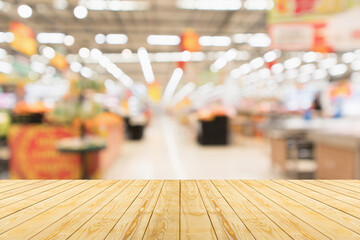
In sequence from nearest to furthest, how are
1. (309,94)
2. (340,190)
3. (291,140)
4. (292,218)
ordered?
1. (292,218)
2. (340,190)
3. (291,140)
4. (309,94)

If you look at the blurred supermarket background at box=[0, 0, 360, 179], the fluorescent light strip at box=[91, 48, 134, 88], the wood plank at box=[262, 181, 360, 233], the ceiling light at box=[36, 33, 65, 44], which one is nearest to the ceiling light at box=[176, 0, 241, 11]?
the blurred supermarket background at box=[0, 0, 360, 179]

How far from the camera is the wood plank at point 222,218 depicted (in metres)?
1.61

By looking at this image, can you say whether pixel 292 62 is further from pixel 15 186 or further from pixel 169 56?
pixel 15 186

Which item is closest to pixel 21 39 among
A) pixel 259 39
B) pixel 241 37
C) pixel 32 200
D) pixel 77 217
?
pixel 32 200

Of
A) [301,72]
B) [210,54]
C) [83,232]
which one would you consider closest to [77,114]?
[83,232]

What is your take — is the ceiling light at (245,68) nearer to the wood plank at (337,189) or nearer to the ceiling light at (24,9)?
the ceiling light at (24,9)

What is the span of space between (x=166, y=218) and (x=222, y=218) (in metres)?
0.35

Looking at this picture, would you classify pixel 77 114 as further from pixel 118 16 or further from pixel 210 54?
pixel 210 54

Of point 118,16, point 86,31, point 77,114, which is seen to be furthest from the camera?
point 86,31

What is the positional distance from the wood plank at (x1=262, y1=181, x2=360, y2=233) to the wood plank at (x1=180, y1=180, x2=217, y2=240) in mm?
727

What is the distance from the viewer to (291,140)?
19.2 feet

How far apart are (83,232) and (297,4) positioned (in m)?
4.94

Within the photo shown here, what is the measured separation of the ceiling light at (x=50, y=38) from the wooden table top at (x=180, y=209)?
1225cm

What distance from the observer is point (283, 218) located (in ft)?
6.07
